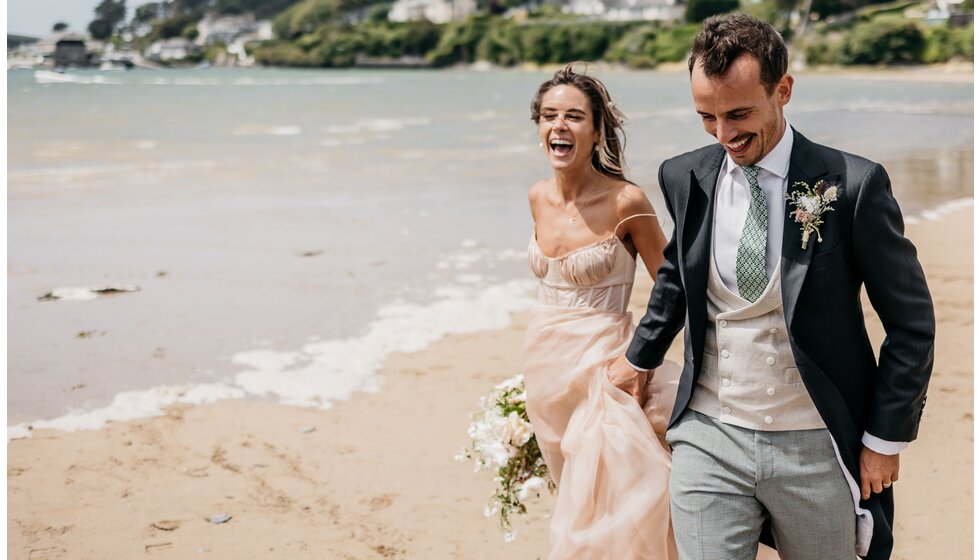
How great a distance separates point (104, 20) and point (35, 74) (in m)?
18.7

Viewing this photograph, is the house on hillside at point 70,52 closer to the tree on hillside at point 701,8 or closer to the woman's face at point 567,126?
the tree on hillside at point 701,8

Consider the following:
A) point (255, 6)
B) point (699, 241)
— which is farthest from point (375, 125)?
point (255, 6)

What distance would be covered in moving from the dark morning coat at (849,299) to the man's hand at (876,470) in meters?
0.03

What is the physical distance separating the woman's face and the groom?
1149 mm

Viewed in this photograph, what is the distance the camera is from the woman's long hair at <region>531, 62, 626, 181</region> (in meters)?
4.43

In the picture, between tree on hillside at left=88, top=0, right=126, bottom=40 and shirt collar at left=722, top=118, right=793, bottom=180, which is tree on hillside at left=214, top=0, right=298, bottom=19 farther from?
shirt collar at left=722, top=118, right=793, bottom=180

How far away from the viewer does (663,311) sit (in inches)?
133

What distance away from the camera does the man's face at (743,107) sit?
2.91 m

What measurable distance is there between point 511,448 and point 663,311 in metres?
1.46

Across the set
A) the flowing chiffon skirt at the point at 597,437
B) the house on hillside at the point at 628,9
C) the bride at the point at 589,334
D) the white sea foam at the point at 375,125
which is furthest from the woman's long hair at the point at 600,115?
the house on hillside at the point at 628,9

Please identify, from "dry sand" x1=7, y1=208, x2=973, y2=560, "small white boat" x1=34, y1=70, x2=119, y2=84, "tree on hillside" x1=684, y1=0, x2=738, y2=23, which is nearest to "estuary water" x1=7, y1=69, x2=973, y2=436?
"dry sand" x1=7, y1=208, x2=973, y2=560

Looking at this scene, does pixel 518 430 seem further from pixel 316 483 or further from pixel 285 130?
pixel 285 130

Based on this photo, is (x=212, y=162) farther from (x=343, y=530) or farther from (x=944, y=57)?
(x=944, y=57)

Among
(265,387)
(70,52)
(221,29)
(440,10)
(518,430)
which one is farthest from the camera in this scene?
(440,10)
